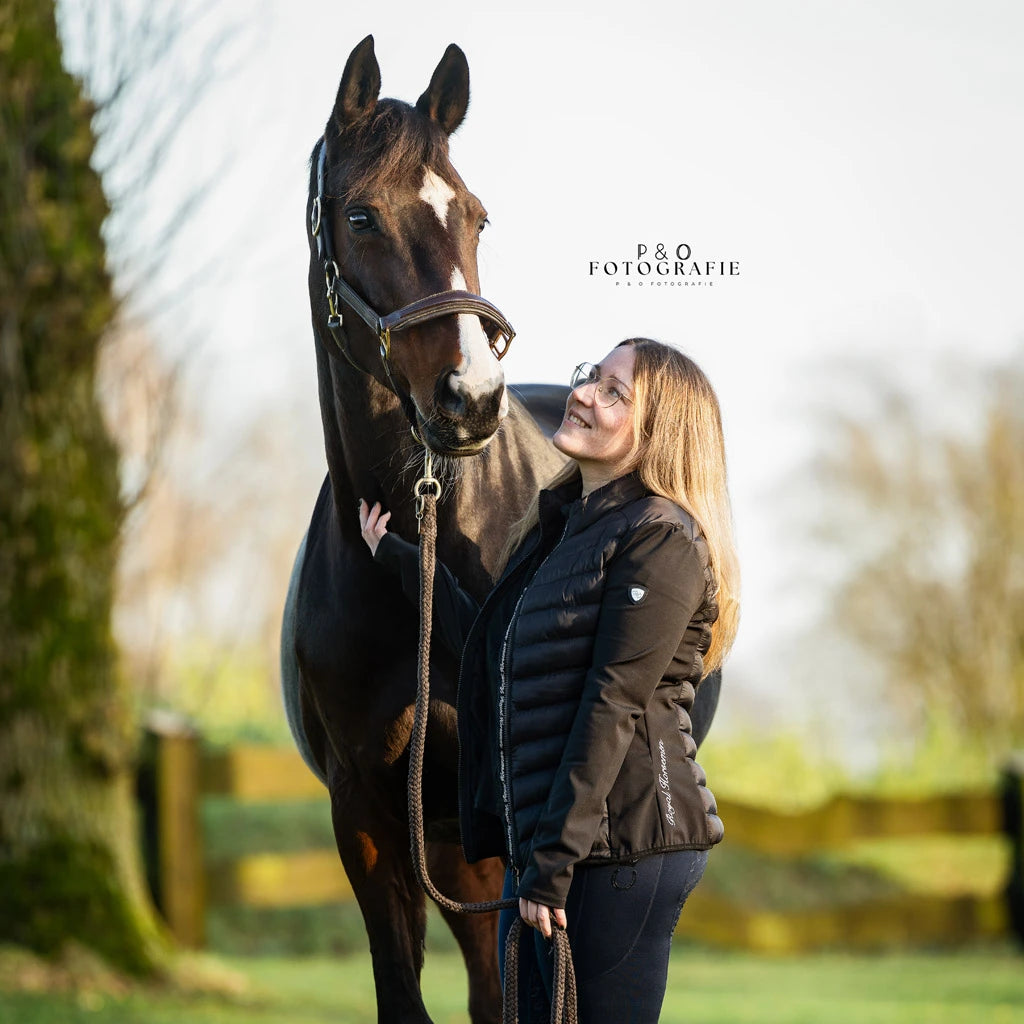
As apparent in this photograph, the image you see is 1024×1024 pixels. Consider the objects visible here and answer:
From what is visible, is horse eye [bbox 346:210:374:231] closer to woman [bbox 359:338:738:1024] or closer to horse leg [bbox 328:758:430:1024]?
woman [bbox 359:338:738:1024]

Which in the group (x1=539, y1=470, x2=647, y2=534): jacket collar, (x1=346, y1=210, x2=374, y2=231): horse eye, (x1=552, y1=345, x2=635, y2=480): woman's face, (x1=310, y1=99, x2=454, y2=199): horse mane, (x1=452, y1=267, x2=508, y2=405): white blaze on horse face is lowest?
(x1=539, y1=470, x2=647, y2=534): jacket collar

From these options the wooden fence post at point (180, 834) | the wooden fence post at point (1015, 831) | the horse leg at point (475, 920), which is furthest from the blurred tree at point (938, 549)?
the horse leg at point (475, 920)

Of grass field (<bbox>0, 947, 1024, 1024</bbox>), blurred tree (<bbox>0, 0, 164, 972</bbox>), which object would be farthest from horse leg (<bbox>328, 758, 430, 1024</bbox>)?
blurred tree (<bbox>0, 0, 164, 972</bbox>)

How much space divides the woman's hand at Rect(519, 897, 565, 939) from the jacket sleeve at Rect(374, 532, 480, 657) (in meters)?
0.58

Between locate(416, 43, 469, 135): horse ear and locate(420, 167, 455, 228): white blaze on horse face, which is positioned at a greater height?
locate(416, 43, 469, 135): horse ear

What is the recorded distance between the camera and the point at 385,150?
2475 mm

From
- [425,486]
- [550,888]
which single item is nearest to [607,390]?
[425,486]

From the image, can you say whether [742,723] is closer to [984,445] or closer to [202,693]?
[202,693]

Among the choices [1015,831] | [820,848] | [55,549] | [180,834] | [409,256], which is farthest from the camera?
[820,848]

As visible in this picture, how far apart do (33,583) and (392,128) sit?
16.4 ft

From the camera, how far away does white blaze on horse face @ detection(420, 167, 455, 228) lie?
2445 mm

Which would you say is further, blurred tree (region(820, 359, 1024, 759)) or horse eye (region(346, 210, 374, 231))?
blurred tree (region(820, 359, 1024, 759))

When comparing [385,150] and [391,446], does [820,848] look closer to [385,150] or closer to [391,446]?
[391,446]

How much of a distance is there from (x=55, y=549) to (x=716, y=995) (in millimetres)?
4404
